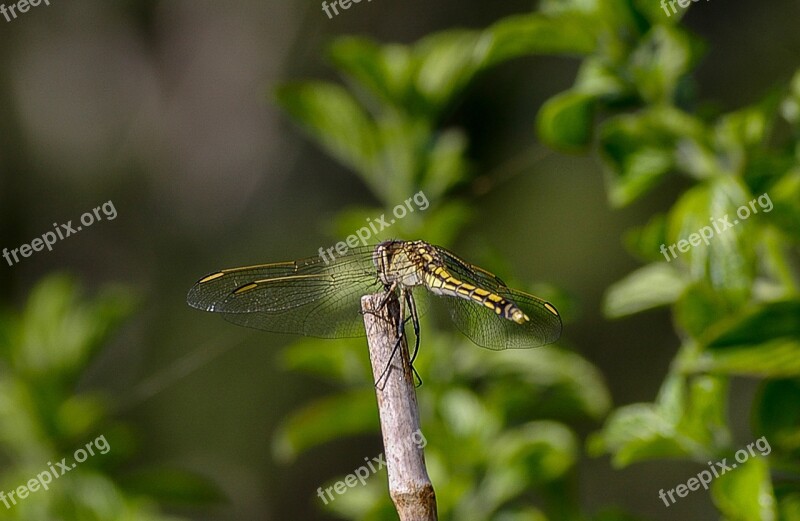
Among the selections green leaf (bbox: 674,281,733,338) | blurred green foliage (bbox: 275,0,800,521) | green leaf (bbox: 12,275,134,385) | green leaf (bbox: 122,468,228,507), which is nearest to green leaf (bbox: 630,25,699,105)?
blurred green foliage (bbox: 275,0,800,521)

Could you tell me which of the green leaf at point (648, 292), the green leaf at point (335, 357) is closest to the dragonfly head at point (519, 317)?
the green leaf at point (648, 292)

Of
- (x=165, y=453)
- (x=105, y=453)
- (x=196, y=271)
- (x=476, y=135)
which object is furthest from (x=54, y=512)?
(x=476, y=135)

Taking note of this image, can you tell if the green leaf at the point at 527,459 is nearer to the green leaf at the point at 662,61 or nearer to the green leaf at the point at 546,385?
the green leaf at the point at 546,385

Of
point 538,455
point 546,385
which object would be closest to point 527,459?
point 538,455

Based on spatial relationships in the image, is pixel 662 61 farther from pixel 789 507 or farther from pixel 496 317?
pixel 789 507

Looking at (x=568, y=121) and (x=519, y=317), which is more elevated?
(x=568, y=121)

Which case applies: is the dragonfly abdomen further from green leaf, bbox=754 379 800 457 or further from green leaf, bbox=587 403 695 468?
green leaf, bbox=754 379 800 457

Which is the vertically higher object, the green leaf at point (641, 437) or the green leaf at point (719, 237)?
the green leaf at point (719, 237)
